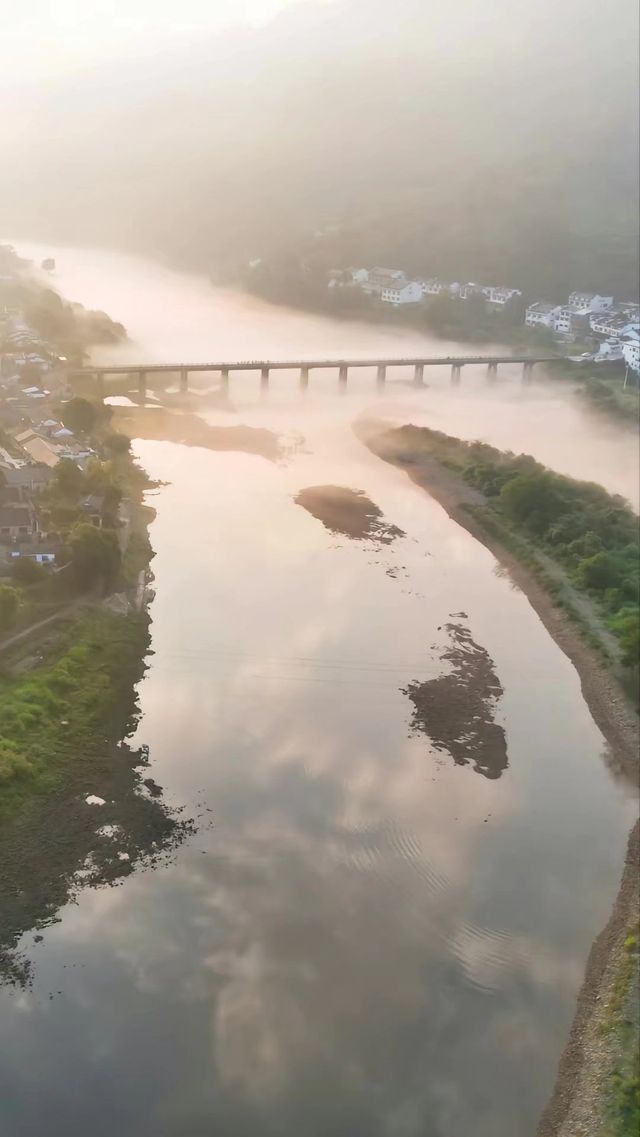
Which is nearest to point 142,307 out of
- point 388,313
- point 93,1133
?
point 388,313

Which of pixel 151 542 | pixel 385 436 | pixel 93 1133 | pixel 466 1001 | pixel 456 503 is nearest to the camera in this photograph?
pixel 93 1133

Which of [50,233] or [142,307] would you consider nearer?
[142,307]

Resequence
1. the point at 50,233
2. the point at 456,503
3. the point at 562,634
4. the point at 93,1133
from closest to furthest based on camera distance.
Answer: the point at 93,1133
the point at 562,634
the point at 456,503
the point at 50,233

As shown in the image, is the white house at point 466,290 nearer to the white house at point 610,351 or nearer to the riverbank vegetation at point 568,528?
the white house at point 610,351

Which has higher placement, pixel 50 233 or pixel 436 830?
pixel 50 233

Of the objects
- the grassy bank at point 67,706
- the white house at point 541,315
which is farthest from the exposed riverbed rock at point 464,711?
the white house at point 541,315

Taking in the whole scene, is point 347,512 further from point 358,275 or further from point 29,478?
point 358,275

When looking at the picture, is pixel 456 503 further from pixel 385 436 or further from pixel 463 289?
pixel 463 289
